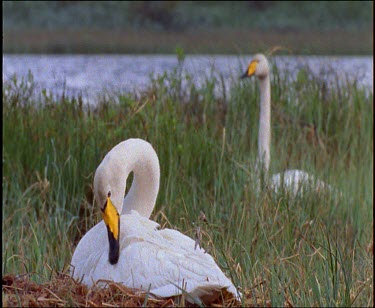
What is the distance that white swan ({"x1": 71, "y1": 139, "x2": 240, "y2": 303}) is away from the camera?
2.93 meters

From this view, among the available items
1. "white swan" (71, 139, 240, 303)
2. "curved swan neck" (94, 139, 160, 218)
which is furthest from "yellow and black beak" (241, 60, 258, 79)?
"white swan" (71, 139, 240, 303)

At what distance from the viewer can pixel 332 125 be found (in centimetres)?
785

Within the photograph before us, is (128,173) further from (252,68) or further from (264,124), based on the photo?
(252,68)

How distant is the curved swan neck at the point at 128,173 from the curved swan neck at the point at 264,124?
1691 millimetres

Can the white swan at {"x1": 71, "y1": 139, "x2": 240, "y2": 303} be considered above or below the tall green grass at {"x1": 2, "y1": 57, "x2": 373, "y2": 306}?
above

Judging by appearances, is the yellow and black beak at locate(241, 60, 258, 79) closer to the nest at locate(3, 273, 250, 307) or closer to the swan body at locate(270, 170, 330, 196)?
the swan body at locate(270, 170, 330, 196)

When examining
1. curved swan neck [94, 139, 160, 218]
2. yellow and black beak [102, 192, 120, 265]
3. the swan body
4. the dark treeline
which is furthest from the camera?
the dark treeline

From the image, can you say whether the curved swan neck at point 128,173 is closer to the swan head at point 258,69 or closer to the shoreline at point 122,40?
the swan head at point 258,69

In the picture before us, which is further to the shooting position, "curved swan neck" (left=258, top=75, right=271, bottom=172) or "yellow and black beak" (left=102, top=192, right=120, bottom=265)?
"curved swan neck" (left=258, top=75, right=271, bottom=172)

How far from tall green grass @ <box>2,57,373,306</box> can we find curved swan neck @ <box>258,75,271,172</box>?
3.4 inches

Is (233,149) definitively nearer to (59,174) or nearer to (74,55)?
(59,174)

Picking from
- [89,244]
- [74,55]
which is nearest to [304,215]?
[89,244]

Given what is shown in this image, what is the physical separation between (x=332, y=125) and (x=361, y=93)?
60 centimetres

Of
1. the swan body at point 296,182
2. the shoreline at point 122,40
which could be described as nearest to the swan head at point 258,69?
the swan body at point 296,182
